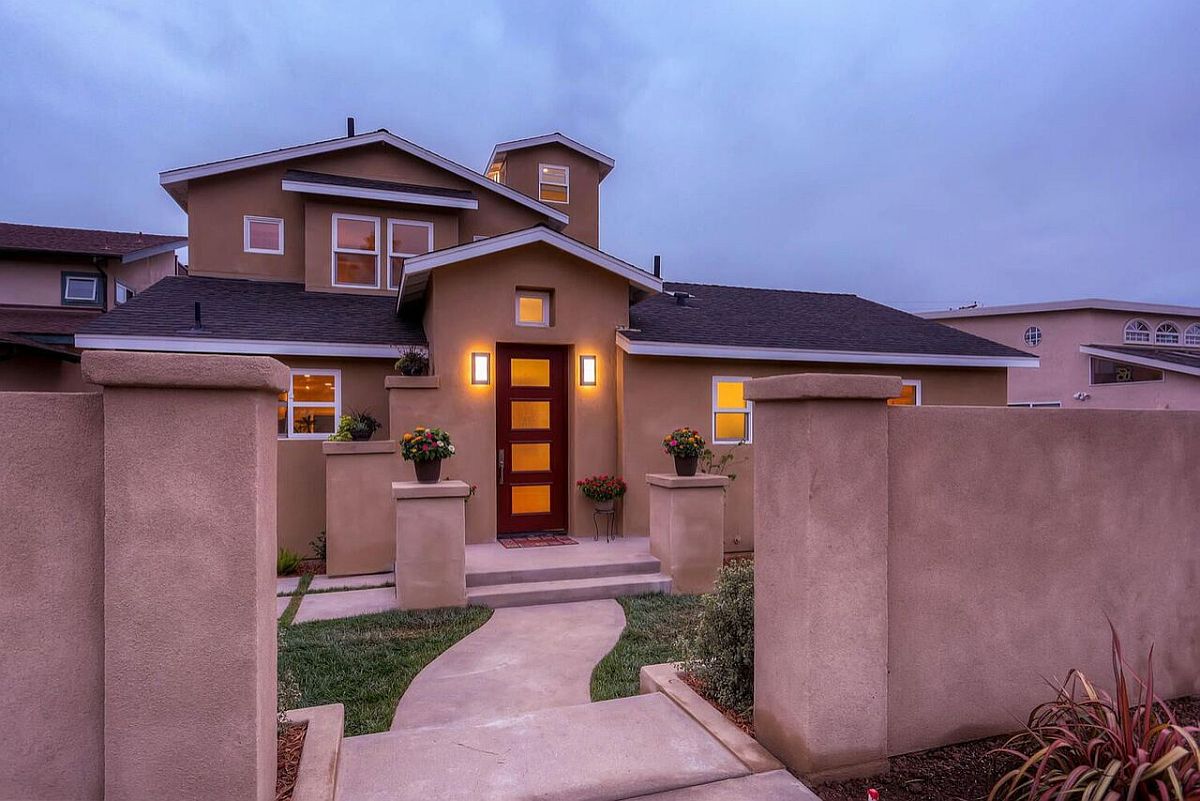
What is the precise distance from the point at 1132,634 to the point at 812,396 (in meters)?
2.71

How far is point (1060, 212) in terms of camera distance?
5559 cm

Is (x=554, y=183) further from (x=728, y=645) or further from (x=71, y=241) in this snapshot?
(x=71, y=241)

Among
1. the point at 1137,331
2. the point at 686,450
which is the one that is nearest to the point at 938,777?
the point at 686,450

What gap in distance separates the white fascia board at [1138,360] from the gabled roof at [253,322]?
76.0ft

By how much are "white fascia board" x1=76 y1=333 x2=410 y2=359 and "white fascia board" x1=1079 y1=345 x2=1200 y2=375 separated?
23.5 meters

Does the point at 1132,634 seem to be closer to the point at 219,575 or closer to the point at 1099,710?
the point at 1099,710

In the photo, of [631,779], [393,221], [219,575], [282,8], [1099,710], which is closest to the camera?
[219,575]

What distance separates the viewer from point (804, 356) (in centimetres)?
1029

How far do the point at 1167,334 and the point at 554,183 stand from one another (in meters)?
27.5

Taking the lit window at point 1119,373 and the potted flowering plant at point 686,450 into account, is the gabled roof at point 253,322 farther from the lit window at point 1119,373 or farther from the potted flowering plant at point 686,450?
the lit window at point 1119,373

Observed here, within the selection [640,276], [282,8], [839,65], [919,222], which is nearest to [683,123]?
[839,65]

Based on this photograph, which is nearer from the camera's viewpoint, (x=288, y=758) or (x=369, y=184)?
(x=288, y=758)

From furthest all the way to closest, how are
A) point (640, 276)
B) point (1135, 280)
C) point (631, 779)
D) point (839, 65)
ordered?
point (1135, 280) < point (839, 65) < point (640, 276) < point (631, 779)

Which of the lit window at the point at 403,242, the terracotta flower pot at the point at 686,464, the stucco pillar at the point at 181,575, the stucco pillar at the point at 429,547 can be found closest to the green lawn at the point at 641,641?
the terracotta flower pot at the point at 686,464
